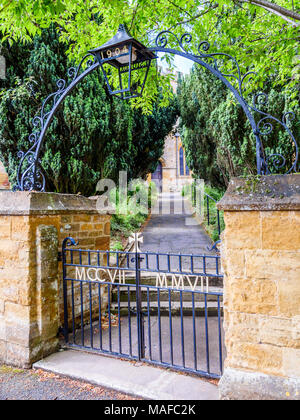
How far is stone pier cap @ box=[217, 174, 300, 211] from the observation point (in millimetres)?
2057

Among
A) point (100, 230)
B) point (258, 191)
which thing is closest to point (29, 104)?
point (100, 230)

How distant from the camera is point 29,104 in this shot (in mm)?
6277

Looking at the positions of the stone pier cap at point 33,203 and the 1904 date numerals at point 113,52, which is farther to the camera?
the stone pier cap at point 33,203

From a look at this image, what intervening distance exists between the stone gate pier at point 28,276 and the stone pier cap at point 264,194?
1.97 m

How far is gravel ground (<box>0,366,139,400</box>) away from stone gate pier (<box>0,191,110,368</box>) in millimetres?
194

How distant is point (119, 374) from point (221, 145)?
6.29 m

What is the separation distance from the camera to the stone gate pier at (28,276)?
2973 mm

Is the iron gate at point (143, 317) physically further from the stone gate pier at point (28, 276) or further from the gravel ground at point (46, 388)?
the gravel ground at point (46, 388)

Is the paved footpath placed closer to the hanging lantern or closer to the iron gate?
the iron gate

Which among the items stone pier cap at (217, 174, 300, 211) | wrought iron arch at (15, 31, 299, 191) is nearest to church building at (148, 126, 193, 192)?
wrought iron arch at (15, 31, 299, 191)

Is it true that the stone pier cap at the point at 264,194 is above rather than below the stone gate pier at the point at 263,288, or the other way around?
above

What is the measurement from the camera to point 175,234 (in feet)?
27.8

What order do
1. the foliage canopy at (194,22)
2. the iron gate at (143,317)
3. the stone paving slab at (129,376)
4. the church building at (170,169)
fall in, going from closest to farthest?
the stone paving slab at (129,376), the iron gate at (143,317), the foliage canopy at (194,22), the church building at (170,169)

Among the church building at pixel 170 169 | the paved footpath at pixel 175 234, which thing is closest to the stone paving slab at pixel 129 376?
the paved footpath at pixel 175 234
